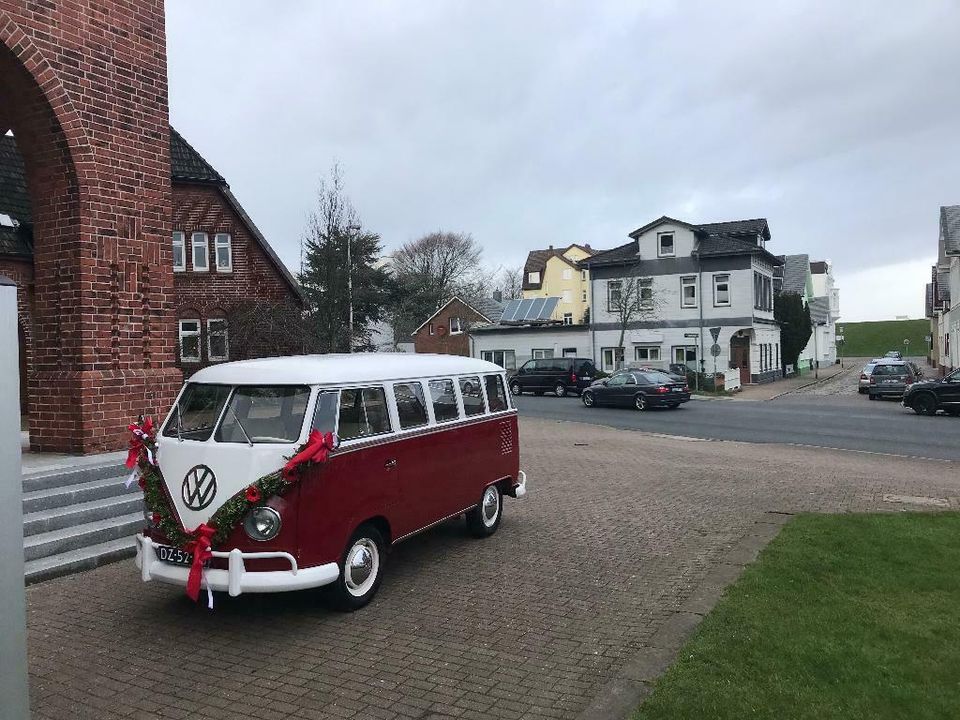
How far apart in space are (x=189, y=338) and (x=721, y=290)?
1155 inches

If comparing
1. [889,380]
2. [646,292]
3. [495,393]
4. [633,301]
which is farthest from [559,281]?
[495,393]

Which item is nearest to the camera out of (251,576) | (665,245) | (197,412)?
(251,576)

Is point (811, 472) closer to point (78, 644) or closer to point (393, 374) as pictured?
point (393, 374)

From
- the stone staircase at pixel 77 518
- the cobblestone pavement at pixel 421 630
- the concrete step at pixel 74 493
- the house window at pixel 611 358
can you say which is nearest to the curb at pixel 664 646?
the cobblestone pavement at pixel 421 630

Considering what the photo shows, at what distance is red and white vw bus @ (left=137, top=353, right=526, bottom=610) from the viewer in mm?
5684

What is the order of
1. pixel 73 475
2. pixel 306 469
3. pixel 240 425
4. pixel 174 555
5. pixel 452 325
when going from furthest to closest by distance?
pixel 452 325
pixel 73 475
pixel 240 425
pixel 174 555
pixel 306 469

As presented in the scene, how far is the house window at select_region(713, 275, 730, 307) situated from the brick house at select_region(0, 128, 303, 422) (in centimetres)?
2576

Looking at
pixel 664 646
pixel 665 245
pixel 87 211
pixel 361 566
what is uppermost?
pixel 665 245

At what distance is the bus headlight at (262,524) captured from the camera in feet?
18.5

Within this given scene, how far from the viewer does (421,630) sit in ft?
19.5

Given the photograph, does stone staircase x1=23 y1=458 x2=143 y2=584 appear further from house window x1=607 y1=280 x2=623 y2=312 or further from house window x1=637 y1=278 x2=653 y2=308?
house window x1=607 y1=280 x2=623 y2=312

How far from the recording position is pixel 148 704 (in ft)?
15.6

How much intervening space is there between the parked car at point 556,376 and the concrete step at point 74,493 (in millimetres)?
27927

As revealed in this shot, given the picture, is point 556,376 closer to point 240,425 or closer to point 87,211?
point 87,211
